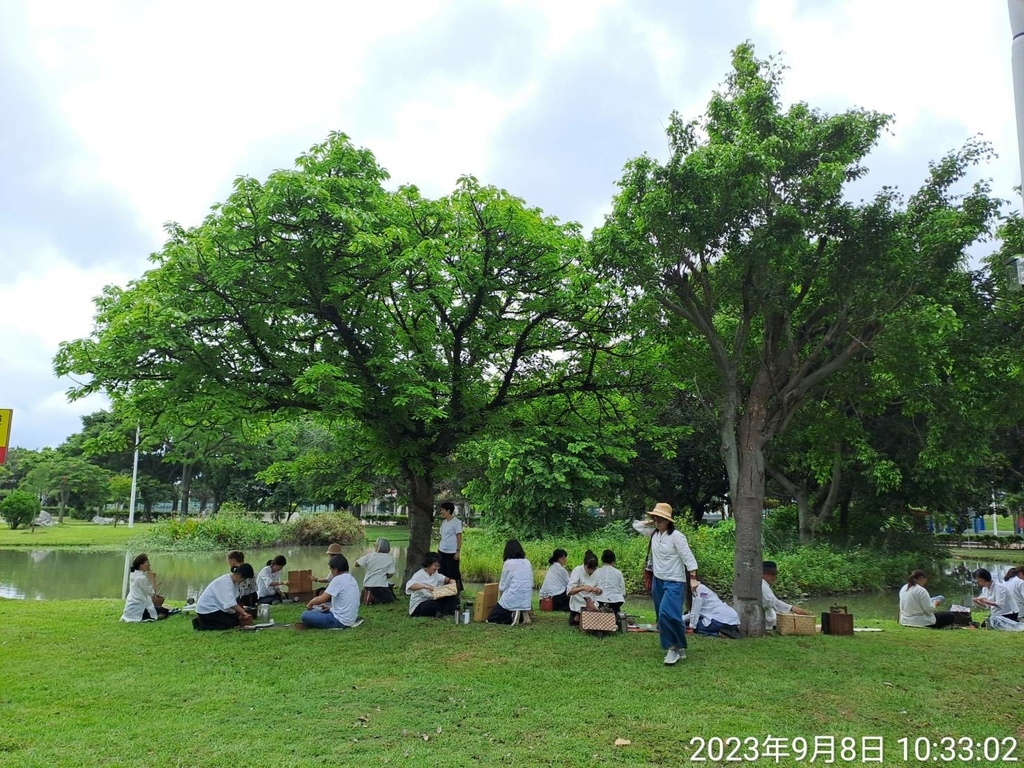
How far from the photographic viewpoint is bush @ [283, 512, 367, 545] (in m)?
33.2

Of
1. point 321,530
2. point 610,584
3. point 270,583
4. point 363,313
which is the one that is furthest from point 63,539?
point 610,584

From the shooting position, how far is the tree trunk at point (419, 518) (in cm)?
1212

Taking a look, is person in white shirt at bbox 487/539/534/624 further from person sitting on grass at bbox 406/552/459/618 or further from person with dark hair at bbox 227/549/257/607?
person with dark hair at bbox 227/549/257/607

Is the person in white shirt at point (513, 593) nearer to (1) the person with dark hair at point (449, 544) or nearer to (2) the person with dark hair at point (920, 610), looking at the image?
(1) the person with dark hair at point (449, 544)

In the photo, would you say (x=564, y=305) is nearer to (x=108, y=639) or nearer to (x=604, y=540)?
(x=108, y=639)

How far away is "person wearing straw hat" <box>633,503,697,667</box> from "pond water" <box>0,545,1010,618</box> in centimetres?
795

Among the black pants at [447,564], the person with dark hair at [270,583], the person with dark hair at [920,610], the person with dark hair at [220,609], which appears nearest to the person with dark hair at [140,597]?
the person with dark hair at [220,609]

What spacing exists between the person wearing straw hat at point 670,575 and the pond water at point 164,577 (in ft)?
26.1

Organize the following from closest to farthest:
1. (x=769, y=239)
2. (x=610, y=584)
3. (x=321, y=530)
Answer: (x=769, y=239)
(x=610, y=584)
(x=321, y=530)

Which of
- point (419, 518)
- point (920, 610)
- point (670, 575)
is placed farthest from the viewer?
point (419, 518)

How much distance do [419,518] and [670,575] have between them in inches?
225

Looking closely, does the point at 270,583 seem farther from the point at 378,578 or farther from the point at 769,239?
the point at 769,239

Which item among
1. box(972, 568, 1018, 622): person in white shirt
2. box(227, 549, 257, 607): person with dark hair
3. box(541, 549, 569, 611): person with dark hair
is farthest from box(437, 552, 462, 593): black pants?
box(972, 568, 1018, 622): person in white shirt

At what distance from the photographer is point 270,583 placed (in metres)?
11.2
